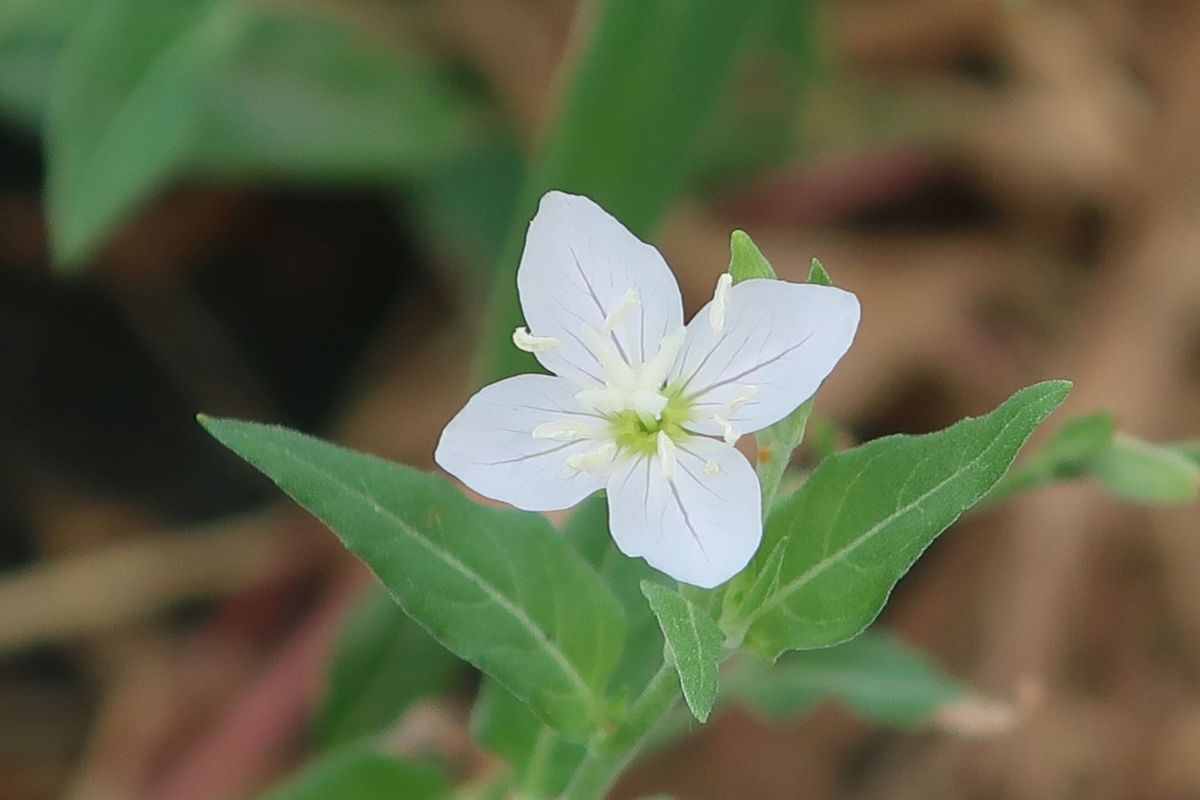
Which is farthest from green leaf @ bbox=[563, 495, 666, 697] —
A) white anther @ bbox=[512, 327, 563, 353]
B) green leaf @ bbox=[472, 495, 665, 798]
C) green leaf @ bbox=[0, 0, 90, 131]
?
green leaf @ bbox=[0, 0, 90, 131]

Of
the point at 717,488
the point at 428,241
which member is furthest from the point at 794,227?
the point at 717,488

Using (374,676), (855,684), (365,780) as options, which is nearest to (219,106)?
(374,676)

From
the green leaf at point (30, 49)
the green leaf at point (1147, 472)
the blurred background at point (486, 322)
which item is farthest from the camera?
the blurred background at point (486, 322)

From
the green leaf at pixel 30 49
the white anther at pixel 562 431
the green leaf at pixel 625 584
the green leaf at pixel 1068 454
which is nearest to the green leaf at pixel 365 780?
the green leaf at pixel 625 584

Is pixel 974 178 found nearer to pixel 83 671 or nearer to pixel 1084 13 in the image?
pixel 1084 13

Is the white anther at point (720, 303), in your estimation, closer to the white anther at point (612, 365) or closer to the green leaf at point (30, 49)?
the white anther at point (612, 365)

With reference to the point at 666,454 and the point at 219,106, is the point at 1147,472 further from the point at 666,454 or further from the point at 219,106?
the point at 219,106

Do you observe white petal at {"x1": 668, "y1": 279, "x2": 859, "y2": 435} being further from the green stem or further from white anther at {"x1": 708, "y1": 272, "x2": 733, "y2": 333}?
the green stem
